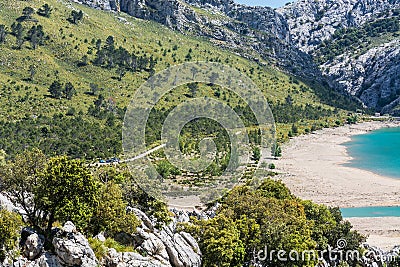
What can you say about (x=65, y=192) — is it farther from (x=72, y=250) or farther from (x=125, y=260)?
(x=125, y=260)

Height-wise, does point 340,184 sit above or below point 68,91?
below

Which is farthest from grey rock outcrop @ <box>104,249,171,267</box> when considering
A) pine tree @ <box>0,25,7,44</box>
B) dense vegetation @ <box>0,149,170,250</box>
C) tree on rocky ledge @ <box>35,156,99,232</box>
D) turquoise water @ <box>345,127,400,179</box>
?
pine tree @ <box>0,25,7,44</box>

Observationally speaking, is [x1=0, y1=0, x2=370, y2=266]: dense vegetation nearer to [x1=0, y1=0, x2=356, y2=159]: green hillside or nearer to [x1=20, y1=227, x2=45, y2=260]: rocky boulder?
[x1=0, y1=0, x2=356, y2=159]: green hillside

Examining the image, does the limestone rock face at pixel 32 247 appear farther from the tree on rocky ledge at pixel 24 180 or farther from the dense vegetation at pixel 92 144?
the tree on rocky ledge at pixel 24 180

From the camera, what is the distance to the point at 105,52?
181 meters

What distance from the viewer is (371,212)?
76.9 meters

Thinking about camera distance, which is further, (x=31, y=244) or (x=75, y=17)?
(x=75, y=17)

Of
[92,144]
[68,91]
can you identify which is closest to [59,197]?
[92,144]

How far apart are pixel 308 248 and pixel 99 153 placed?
244 ft

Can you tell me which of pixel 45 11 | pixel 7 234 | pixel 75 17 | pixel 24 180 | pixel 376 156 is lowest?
pixel 376 156

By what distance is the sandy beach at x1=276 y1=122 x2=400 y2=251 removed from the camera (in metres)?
67.4

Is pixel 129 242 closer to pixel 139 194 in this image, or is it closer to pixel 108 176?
pixel 139 194

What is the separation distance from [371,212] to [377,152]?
2971 inches

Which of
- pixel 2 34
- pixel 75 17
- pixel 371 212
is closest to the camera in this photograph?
pixel 371 212
